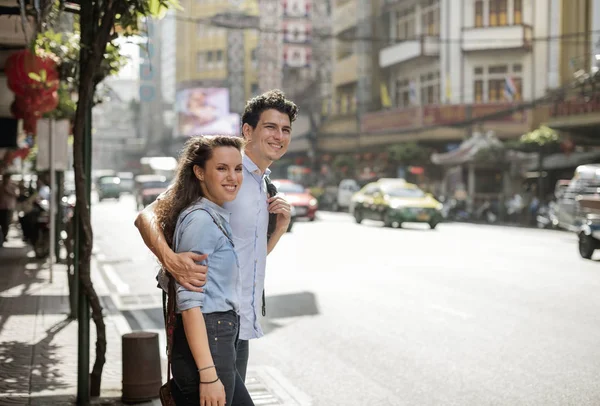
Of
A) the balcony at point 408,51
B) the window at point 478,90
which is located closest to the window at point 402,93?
the balcony at point 408,51

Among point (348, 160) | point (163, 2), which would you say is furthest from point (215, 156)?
point (348, 160)

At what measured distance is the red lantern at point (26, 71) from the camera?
12219 mm

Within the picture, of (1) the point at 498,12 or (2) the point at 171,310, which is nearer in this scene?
(2) the point at 171,310

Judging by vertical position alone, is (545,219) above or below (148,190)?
below

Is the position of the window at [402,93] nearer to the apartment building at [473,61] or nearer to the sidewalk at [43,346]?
the apartment building at [473,61]

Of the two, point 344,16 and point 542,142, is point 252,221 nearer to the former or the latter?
point 542,142

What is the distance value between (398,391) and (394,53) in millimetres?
50364

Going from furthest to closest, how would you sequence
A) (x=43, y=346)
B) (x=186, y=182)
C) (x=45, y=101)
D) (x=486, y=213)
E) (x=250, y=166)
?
(x=486, y=213) < (x=45, y=101) < (x=43, y=346) < (x=250, y=166) < (x=186, y=182)

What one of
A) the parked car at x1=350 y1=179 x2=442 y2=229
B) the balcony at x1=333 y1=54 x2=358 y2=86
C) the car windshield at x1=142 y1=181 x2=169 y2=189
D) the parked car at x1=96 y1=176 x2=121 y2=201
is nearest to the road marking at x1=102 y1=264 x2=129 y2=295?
the parked car at x1=350 y1=179 x2=442 y2=229

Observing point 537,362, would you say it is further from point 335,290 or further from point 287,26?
point 287,26

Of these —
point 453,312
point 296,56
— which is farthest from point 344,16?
point 453,312

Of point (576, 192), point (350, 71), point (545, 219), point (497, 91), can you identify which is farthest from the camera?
point (350, 71)

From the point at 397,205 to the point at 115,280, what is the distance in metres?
16.2

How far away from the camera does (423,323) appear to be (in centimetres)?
1087
